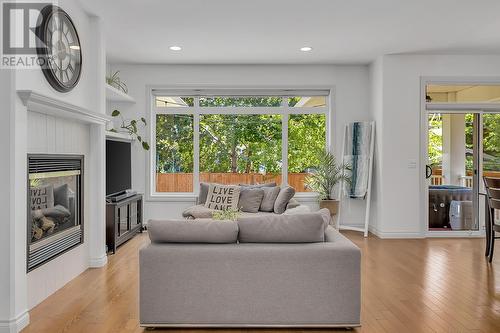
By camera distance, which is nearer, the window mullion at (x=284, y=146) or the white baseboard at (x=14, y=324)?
the white baseboard at (x=14, y=324)

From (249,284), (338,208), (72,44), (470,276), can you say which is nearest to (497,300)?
(470,276)

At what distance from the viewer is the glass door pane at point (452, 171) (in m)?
6.55

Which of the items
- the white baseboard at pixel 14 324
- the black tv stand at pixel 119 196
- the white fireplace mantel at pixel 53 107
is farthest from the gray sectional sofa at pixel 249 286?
the black tv stand at pixel 119 196

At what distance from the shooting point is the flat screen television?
5590 mm

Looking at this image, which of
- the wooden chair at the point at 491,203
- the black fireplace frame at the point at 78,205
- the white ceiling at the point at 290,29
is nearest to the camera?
the black fireplace frame at the point at 78,205

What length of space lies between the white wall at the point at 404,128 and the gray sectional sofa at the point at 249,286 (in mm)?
3870

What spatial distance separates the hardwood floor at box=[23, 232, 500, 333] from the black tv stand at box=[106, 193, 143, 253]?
22cm

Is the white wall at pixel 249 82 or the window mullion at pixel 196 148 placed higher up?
the white wall at pixel 249 82

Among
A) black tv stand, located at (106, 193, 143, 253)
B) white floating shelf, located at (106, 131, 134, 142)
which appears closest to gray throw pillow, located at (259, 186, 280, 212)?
black tv stand, located at (106, 193, 143, 253)

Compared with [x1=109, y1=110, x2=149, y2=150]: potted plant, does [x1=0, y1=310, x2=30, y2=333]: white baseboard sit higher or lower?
lower

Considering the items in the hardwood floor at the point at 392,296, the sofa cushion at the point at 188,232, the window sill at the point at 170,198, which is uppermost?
the sofa cushion at the point at 188,232

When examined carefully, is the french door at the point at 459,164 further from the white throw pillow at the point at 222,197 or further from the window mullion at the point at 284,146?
the white throw pillow at the point at 222,197

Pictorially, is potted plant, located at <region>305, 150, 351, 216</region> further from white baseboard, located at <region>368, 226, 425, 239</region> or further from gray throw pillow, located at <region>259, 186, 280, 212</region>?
gray throw pillow, located at <region>259, 186, 280, 212</region>

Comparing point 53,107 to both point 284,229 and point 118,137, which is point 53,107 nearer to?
point 284,229
